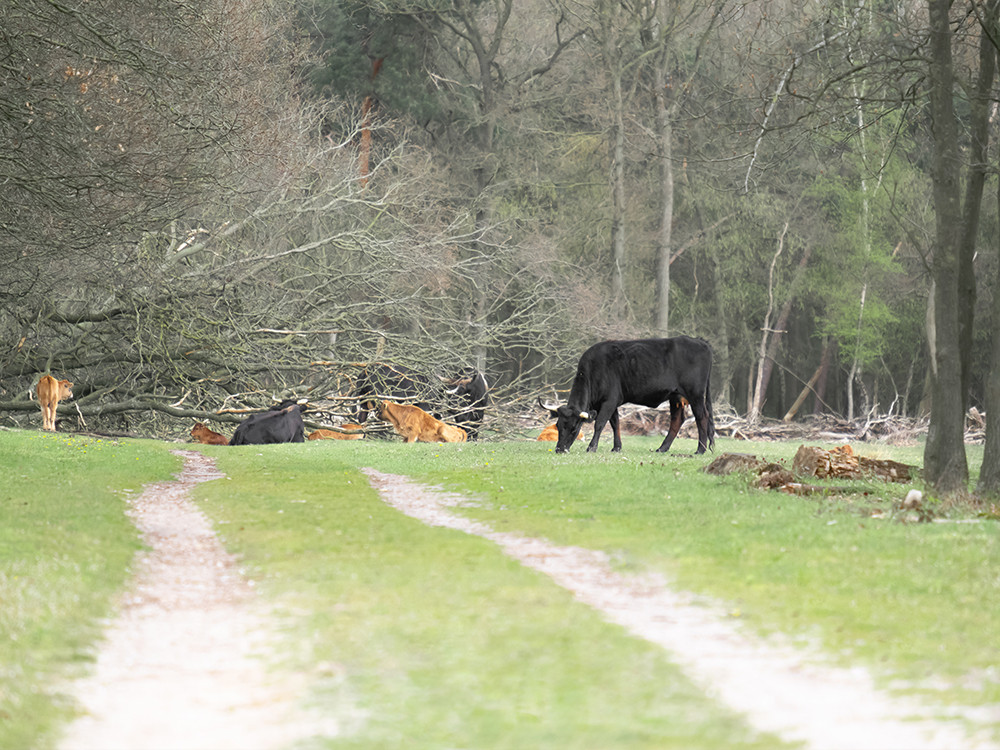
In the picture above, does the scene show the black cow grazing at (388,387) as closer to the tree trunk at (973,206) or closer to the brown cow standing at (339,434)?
the brown cow standing at (339,434)

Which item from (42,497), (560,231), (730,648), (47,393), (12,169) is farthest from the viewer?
(560,231)

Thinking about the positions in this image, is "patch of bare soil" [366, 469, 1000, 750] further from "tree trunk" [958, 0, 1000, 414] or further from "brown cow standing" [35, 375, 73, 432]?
"brown cow standing" [35, 375, 73, 432]

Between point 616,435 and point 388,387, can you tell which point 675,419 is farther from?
point 388,387

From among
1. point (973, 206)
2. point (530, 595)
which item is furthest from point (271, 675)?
point (973, 206)

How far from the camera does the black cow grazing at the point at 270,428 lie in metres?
26.4

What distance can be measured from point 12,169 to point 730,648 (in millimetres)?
12514

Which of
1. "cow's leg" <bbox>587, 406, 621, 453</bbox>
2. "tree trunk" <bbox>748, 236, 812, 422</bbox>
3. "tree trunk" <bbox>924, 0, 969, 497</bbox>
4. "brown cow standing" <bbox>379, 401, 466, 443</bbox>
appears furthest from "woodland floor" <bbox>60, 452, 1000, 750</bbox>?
"tree trunk" <bbox>748, 236, 812, 422</bbox>

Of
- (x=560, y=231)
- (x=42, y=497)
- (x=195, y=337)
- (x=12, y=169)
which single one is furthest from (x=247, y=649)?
(x=560, y=231)

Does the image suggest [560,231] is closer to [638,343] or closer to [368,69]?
[368,69]

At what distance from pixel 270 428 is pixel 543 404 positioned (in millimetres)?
6513

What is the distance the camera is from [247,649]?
6.80 m

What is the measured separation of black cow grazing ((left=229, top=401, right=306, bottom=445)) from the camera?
26.4 m

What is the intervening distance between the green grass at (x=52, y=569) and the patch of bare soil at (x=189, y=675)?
17 cm

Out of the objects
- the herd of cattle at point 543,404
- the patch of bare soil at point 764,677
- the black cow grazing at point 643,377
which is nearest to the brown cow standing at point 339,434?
the herd of cattle at point 543,404
